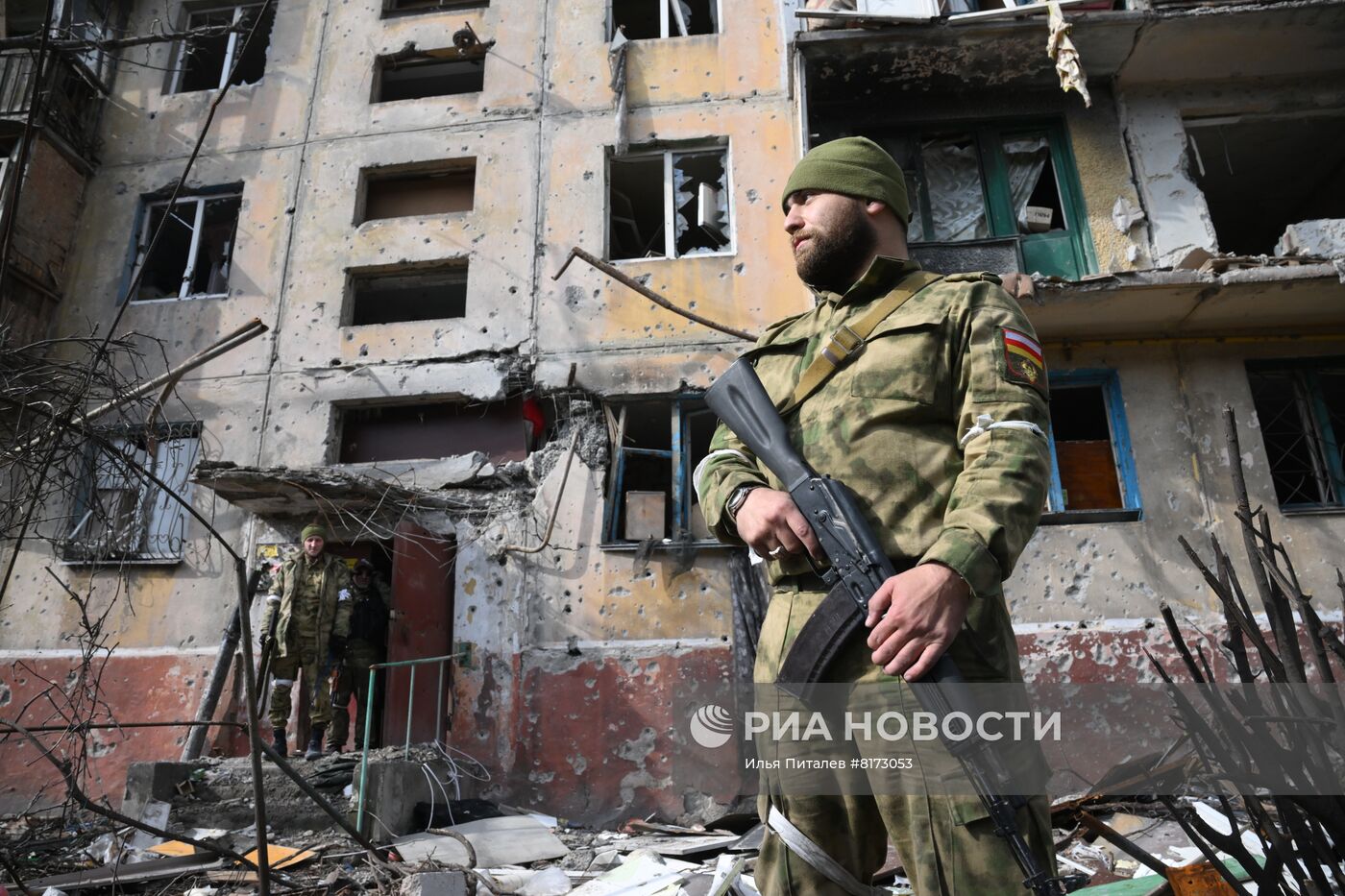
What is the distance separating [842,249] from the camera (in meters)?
1.93

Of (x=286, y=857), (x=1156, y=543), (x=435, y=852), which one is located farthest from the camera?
(x=1156, y=543)

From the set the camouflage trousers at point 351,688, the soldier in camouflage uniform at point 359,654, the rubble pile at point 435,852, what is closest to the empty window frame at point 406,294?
the soldier in camouflage uniform at point 359,654

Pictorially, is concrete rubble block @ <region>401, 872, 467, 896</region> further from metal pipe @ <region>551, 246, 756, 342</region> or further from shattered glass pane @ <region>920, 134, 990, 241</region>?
shattered glass pane @ <region>920, 134, 990, 241</region>

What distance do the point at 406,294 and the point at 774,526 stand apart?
9905 mm

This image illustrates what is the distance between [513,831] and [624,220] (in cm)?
692

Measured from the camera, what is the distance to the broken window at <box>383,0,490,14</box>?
11.1m

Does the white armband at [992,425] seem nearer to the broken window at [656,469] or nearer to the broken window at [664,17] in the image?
the broken window at [656,469]

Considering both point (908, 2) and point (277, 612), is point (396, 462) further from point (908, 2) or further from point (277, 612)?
point (908, 2)

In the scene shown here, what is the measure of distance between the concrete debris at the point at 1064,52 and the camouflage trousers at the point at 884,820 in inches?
295

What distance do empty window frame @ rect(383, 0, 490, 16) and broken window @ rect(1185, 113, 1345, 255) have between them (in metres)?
8.58

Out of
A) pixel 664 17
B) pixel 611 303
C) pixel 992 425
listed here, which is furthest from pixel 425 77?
pixel 992 425

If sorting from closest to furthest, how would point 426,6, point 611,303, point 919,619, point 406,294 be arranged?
point 919,619
point 611,303
point 406,294
point 426,6

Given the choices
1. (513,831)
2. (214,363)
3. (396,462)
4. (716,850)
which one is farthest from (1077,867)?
(214,363)

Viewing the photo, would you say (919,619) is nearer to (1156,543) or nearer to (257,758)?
(257,758)
